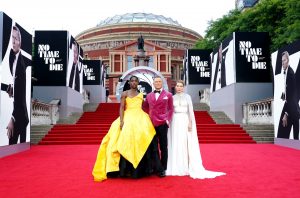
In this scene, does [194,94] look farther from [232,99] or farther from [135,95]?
[135,95]

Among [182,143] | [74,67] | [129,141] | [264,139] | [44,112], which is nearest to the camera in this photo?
[129,141]

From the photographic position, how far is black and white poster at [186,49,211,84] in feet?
79.6

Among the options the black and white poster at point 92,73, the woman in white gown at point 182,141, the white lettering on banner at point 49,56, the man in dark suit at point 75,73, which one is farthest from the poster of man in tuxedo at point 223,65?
the black and white poster at point 92,73

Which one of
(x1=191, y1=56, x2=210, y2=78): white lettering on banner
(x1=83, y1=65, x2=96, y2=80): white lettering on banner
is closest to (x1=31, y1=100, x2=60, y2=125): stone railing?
(x1=83, y1=65, x2=96, y2=80): white lettering on banner

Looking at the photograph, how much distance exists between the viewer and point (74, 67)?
17484 millimetres

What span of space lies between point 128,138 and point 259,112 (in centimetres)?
1018

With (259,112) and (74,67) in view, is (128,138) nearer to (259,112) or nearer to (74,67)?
(259,112)

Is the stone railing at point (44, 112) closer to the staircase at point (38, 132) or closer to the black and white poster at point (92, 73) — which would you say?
the staircase at point (38, 132)

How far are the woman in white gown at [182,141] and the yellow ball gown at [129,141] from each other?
510 millimetres

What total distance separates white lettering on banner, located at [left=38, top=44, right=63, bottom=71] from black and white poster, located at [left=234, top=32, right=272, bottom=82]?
8.43 metres

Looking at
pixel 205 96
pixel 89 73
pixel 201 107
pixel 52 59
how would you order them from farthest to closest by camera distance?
pixel 89 73 → pixel 205 96 → pixel 201 107 → pixel 52 59

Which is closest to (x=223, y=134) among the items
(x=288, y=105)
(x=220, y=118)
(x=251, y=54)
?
(x=220, y=118)

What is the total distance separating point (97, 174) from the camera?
5.34m

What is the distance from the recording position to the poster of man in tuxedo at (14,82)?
28.2ft
